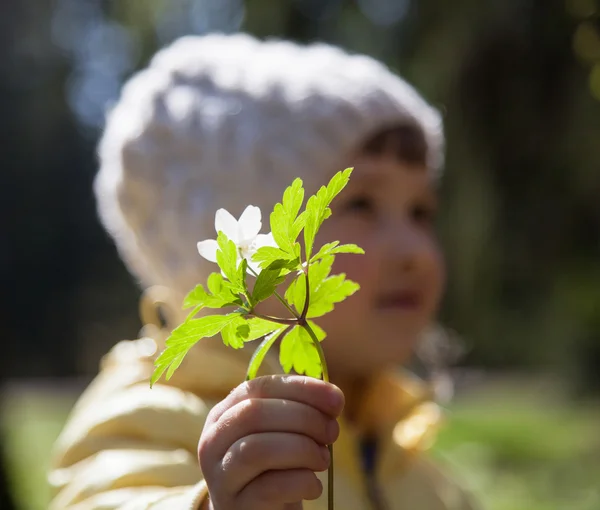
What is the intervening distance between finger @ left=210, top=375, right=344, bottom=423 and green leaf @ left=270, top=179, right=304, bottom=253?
0.09 meters

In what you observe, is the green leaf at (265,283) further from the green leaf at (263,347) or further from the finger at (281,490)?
the finger at (281,490)

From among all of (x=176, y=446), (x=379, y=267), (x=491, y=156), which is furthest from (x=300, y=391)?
(x=491, y=156)

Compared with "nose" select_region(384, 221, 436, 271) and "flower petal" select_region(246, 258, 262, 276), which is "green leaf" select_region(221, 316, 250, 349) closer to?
"flower petal" select_region(246, 258, 262, 276)

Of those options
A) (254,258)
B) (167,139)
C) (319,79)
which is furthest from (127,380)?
(254,258)

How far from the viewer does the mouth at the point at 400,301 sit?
943 mm

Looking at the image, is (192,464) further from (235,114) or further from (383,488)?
(235,114)

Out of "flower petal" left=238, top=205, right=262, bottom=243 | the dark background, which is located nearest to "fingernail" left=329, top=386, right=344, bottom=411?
"flower petal" left=238, top=205, right=262, bottom=243

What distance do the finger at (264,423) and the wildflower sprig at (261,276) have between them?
28 mm

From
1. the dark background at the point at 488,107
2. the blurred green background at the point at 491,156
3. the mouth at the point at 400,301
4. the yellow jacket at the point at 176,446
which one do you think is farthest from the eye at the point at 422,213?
the dark background at the point at 488,107

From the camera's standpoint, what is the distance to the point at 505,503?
2.13 metres

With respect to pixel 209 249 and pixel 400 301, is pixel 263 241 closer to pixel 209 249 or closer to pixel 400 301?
pixel 209 249

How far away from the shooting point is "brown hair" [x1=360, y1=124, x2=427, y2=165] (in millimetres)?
980

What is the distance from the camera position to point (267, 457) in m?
0.45

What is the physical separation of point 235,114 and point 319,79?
5.1 inches
